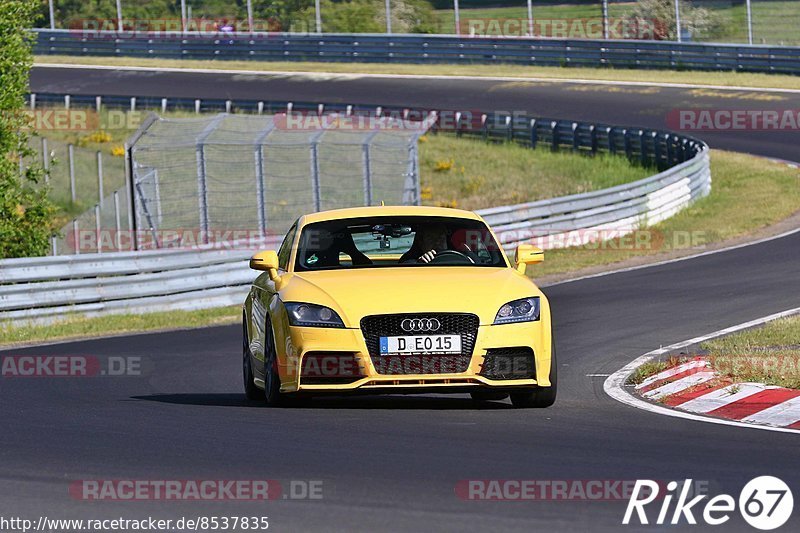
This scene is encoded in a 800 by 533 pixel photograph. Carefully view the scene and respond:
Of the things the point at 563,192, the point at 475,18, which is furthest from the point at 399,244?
the point at 475,18

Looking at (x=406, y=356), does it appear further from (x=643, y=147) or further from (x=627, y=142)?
(x=627, y=142)

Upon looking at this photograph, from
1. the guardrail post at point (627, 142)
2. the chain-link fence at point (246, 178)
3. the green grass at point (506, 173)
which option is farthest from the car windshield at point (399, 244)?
the guardrail post at point (627, 142)

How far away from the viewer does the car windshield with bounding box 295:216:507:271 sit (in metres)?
10.9

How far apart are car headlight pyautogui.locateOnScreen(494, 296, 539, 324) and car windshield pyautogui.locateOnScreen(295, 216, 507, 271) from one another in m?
0.90

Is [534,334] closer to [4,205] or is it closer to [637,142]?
[4,205]

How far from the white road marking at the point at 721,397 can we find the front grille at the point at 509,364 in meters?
1.16

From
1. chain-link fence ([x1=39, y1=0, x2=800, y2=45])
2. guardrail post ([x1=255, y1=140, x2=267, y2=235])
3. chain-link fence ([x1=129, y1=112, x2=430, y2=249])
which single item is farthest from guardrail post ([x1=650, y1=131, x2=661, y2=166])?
chain-link fence ([x1=39, y1=0, x2=800, y2=45])

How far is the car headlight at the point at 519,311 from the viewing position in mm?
9891

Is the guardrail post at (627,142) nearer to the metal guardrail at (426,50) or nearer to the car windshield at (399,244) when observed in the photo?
the metal guardrail at (426,50)

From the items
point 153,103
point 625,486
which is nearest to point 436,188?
point 153,103

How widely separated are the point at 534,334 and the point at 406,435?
1.52 meters

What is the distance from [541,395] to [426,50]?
44.7 meters

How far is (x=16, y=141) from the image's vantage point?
2359 cm

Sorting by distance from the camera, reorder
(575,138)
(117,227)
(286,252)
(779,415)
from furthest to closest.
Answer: (575,138), (117,227), (286,252), (779,415)
